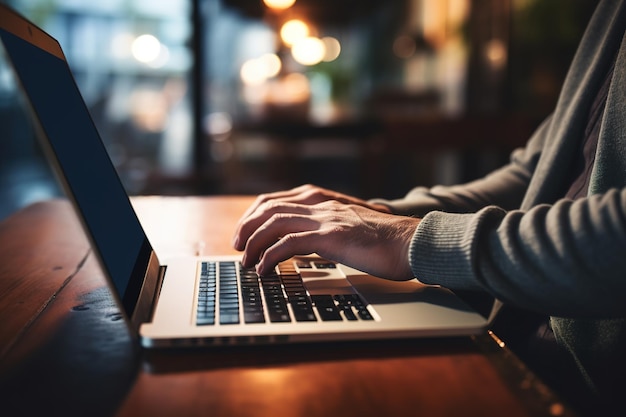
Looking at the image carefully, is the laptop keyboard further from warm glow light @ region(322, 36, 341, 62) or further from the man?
warm glow light @ region(322, 36, 341, 62)

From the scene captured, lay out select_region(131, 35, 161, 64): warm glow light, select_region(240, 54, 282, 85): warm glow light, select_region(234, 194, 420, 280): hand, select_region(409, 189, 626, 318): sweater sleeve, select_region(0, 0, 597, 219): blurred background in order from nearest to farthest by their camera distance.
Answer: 1. select_region(409, 189, 626, 318): sweater sleeve
2. select_region(234, 194, 420, 280): hand
3. select_region(0, 0, 597, 219): blurred background
4. select_region(131, 35, 161, 64): warm glow light
5. select_region(240, 54, 282, 85): warm glow light

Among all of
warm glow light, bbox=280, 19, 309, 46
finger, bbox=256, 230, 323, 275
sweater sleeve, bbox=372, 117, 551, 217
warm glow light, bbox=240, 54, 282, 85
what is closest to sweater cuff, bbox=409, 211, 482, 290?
finger, bbox=256, 230, 323, 275

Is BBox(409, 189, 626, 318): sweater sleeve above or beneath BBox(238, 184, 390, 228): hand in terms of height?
above

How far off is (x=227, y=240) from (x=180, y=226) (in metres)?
0.16

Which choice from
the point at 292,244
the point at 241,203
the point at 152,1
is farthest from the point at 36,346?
the point at 152,1

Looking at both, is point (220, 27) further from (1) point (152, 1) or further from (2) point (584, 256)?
(2) point (584, 256)

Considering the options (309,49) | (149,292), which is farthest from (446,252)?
(309,49)

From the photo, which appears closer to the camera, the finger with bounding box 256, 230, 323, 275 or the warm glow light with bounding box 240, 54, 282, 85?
the finger with bounding box 256, 230, 323, 275

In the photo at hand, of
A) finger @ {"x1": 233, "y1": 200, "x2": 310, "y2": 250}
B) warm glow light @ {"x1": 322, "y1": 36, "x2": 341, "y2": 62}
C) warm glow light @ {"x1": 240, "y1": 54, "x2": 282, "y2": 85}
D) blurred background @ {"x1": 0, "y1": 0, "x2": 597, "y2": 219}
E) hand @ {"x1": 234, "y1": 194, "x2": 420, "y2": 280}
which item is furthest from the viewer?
warm glow light @ {"x1": 322, "y1": 36, "x2": 341, "y2": 62}

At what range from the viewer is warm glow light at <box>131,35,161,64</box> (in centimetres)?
460

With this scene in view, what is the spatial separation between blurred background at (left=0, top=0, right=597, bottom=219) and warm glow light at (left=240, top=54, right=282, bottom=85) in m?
0.02

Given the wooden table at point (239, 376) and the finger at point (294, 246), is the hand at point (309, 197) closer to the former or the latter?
the finger at point (294, 246)

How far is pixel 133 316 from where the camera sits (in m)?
0.50

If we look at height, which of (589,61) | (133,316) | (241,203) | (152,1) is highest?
(152,1)
